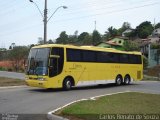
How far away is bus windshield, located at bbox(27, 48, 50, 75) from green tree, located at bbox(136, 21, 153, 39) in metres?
123

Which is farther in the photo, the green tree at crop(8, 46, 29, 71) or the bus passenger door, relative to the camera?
the green tree at crop(8, 46, 29, 71)

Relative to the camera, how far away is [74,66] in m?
27.0

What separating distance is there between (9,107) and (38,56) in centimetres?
922

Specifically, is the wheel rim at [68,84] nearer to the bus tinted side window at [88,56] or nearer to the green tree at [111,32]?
the bus tinted side window at [88,56]

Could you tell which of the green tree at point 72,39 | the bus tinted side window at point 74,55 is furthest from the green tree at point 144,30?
the bus tinted side window at point 74,55

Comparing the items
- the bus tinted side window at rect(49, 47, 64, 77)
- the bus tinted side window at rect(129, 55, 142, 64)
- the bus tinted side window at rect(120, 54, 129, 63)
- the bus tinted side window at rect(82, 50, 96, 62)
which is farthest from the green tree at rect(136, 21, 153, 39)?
the bus tinted side window at rect(49, 47, 64, 77)

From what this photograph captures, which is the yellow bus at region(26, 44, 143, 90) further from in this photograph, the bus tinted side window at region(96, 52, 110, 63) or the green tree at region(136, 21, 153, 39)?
the green tree at region(136, 21, 153, 39)

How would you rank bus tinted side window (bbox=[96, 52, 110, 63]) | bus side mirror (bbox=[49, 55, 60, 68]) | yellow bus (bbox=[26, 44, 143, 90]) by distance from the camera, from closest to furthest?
bus side mirror (bbox=[49, 55, 60, 68])
yellow bus (bbox=[26, 44, 143, 90])
bus tinted side window (bbox=[96, 52, 110, 63])

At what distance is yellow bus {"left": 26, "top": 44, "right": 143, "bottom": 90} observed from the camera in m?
25.0

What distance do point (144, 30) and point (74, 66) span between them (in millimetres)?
122702

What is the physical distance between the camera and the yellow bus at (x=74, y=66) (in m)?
25.0

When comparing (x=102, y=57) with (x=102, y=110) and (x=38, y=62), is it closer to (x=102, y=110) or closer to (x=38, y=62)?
(x=38, y=62)

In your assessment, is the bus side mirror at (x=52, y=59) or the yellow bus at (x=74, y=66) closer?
the bus side mirror at (x=52, y=59)

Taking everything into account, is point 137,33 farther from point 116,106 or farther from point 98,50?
point 116,106
